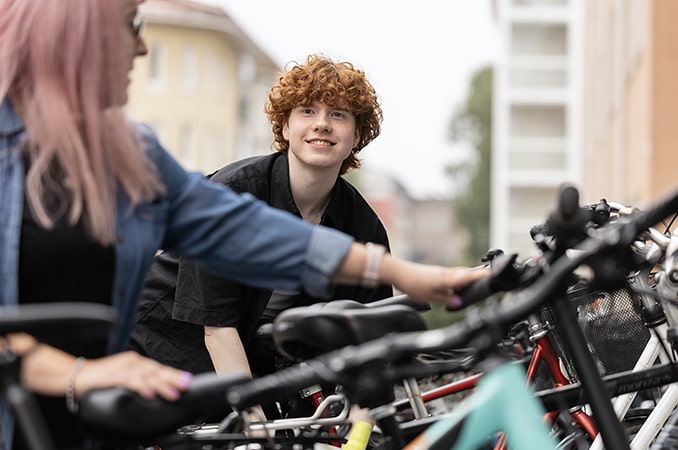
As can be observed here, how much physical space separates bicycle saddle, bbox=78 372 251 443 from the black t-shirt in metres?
0.17

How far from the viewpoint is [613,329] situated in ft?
13.1

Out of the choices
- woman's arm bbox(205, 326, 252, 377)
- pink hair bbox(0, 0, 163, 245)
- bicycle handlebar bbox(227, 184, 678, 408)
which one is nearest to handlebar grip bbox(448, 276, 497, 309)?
bicycle handlebar bbox(227, 184, 678, 408)

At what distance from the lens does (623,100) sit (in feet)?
71.0

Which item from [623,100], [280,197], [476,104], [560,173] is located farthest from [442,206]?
[280,197]

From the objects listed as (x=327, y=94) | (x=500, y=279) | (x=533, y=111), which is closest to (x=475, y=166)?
(x=533, y=111)

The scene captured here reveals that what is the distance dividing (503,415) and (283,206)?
2224 millimetres

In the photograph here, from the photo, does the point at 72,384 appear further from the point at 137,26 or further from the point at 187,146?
the point at 187,146

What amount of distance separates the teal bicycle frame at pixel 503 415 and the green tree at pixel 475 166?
62.1 m

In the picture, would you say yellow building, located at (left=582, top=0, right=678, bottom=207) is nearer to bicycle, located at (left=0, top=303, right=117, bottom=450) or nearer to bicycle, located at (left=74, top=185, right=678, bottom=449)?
bicycle, located at (left=74, top=185, right=678, bottom=449)

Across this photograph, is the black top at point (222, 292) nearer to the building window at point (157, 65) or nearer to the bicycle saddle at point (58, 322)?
the bicycle saddle at point (58, 322)

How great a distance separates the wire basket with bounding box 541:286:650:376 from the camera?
3943 mm

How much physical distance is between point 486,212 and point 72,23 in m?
64.0

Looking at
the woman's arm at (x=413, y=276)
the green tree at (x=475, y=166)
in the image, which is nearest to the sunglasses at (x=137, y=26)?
the woman's arm at (x=413, y=276)

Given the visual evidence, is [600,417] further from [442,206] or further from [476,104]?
[442,206]
